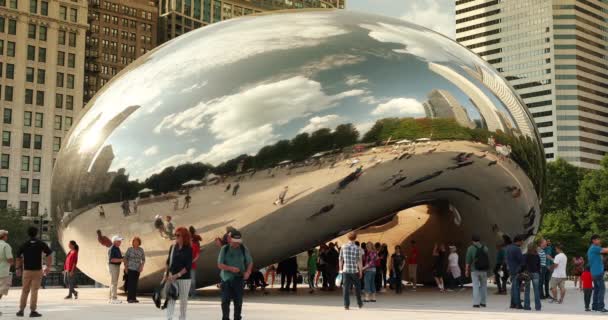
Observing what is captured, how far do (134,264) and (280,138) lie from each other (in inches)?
147

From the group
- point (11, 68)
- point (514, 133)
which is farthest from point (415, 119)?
point (11, 68)

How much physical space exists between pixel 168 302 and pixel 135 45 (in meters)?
135

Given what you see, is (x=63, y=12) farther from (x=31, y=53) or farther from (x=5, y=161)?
(x=5, y=161)

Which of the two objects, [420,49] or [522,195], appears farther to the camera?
[522,195]

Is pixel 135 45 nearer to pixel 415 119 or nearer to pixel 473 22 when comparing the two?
pixel 473 22

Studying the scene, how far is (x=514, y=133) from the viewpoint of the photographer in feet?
51.2

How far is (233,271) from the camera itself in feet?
33.4

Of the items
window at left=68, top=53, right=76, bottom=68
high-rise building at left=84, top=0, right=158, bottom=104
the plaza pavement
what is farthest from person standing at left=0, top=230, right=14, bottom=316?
high-rise building at left=84, top=0, right=158, bottom=104

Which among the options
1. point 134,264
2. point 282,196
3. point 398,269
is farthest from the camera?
point 398,269

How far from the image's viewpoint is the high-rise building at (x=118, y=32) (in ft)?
448

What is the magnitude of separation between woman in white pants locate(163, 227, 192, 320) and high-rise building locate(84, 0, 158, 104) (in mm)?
128756

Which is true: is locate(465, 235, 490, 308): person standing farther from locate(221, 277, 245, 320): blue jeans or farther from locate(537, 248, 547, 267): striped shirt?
locate(221, 277, 245, 320): blue jeans

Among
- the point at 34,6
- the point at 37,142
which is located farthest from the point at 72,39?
the point at 37,142

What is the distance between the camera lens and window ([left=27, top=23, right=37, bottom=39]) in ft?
297
